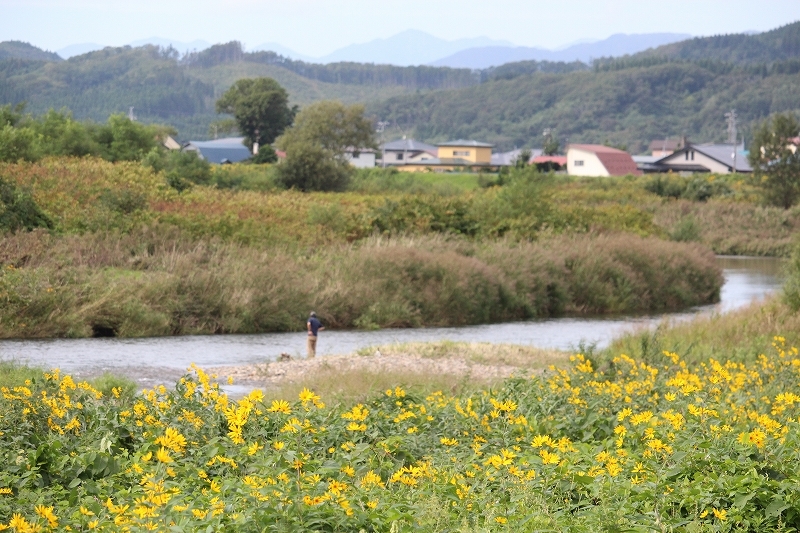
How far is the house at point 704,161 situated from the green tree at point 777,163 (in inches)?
1134

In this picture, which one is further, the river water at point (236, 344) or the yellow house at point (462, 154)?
the yellow house at point (462, 154)

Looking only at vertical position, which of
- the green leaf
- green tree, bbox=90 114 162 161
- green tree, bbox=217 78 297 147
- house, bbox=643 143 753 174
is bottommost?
the green leaf

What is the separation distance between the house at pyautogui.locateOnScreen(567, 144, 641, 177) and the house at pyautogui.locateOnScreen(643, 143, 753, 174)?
3542mm

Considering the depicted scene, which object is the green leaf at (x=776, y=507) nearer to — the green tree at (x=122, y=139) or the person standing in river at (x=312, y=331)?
the person standing in river at (x=312, y=331)

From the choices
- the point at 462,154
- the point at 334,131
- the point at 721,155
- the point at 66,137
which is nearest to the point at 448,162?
the point at 462,154

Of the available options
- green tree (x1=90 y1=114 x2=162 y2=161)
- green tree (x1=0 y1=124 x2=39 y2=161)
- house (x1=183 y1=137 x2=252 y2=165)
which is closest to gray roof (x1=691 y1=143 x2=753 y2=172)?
house (x1=183 y1=137 x2=252 y2=165)

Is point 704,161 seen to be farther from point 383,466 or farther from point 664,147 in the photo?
point 383,466

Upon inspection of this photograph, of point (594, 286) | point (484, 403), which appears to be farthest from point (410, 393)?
point (594, 286)

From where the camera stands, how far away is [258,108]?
330 feet

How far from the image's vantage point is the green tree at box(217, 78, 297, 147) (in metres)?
100

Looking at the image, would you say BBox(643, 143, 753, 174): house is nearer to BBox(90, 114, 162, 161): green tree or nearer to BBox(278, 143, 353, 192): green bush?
BBox(278, 143, 353, 192): green bush

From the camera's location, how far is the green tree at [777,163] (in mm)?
75188

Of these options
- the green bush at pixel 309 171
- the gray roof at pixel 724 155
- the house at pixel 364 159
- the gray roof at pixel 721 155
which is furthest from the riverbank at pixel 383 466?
the gray roof at pixel 721 155

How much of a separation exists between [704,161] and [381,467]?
109641 millimetres
